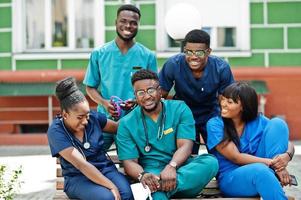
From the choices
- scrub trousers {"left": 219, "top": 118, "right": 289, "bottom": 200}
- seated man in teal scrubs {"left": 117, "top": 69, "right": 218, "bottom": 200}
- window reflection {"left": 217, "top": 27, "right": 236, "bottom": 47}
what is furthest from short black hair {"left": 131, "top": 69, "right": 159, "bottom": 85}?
window reflection {"left": 217, "top": 27, "right": 236, "bottom": 47}

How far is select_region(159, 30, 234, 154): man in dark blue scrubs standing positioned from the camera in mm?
4824

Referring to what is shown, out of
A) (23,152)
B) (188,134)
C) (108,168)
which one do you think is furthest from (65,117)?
(23,152)

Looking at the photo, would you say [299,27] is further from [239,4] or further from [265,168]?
[265,168]

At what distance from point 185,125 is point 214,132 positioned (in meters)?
0.22

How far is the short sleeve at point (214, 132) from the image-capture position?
4.55m

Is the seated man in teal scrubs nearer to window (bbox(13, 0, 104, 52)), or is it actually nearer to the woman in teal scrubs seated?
the woman in teal scrubs seated

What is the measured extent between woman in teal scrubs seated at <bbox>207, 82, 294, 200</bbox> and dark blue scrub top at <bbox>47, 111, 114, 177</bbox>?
0.80 m

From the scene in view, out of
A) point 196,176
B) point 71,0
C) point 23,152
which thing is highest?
point 71,0

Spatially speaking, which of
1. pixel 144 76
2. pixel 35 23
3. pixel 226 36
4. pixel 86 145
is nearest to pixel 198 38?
pixel 144 76

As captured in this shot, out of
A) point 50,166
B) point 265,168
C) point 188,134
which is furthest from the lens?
point 50,166

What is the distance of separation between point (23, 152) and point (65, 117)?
6782 mm

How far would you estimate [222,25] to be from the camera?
1195 centimetres

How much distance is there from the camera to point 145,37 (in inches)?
470

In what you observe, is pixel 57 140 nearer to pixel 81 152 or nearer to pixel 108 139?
pixel 81 152
